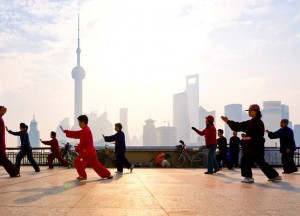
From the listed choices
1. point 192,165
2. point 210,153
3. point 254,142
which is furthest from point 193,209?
point 192,165

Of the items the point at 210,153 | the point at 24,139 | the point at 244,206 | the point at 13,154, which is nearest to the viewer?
the point at 244,206

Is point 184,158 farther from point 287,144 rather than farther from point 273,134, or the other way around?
point 273,134

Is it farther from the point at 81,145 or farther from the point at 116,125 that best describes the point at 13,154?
the point at 81,145

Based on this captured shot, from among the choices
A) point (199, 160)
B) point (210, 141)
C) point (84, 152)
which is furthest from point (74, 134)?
point (199, 160)

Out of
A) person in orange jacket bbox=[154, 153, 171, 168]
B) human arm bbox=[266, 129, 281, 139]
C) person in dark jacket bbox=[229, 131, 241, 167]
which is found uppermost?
human arm bbox=[266, 129, 281, 139]

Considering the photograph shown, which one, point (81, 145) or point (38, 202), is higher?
point (81, 145)

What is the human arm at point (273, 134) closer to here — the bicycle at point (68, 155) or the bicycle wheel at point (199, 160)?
the bicycle wheel at point (199, 160)

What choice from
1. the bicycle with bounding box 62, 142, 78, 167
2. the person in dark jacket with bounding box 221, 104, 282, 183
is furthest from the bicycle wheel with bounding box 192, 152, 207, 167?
the person in dark jacket with bounding box 221, 104, 282, 183

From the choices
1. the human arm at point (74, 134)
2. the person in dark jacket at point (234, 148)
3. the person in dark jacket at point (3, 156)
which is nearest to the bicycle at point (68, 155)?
the person in dark jacket at point (234, 148)

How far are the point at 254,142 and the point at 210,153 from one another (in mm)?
3402

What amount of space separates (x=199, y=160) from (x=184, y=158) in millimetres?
803

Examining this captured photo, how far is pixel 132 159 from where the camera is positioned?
21.1 meters

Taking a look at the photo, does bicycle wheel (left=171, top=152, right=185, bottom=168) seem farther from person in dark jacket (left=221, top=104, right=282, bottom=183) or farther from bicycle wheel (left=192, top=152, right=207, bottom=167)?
person in dark jacket (left=221, top=104, right=282, bottom=183)

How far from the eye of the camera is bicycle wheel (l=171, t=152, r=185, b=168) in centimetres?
1916
